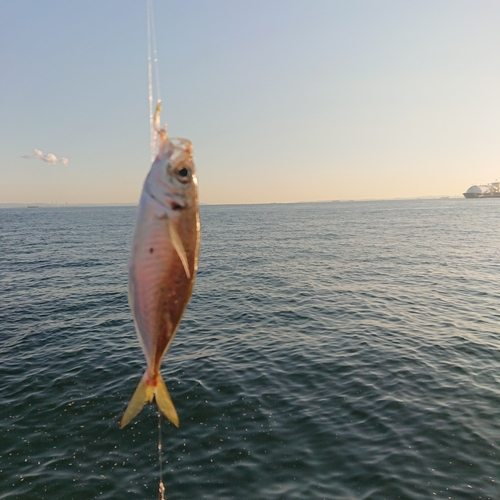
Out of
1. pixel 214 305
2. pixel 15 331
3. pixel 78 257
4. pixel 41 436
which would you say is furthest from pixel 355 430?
pixel 78 257

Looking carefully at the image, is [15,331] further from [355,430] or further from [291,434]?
[355,430]

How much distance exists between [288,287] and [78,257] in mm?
24432

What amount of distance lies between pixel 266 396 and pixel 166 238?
33.4 ft

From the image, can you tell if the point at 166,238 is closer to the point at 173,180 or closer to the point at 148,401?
the point at 173,180

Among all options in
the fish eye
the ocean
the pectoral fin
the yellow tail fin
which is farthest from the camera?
the ocean

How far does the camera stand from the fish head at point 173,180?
2898 mm

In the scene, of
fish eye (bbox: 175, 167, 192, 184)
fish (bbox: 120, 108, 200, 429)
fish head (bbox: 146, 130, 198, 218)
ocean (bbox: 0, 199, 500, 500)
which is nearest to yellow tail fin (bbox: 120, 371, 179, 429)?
fish (bbox: 120, 108, 200, 429)

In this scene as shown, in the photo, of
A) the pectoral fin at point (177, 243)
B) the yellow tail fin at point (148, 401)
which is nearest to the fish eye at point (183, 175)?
the pectoral fin at point (177, 243)

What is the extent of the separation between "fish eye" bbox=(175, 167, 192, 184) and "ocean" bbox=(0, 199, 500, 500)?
7.68 m

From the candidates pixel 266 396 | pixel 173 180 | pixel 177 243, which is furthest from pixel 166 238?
pixel 266 396

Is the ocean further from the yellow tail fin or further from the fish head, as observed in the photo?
the fish head

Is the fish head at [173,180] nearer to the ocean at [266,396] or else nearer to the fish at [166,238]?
the fish at [166,238]

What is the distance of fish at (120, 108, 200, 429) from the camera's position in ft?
9.52

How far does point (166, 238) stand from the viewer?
2.91 metres
